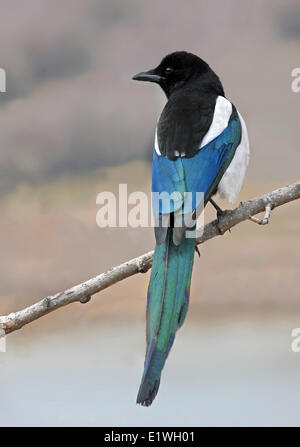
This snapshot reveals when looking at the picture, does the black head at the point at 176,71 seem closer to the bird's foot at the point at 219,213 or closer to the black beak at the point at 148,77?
the black beak at the point at 148,77

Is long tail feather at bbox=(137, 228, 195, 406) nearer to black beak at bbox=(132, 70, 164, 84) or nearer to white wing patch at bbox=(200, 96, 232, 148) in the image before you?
white wing patch at bbox=(200, 96, 232, 148)

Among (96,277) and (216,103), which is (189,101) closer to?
(216,103)

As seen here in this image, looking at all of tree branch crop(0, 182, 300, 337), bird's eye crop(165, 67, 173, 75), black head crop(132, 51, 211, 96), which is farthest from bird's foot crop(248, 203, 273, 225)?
bird's eye crop(165, 67, 173, 75)

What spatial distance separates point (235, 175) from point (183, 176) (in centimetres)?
37

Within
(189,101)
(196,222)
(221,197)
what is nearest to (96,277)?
(196,222)

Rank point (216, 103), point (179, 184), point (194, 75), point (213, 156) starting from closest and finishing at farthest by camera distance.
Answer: point (179, 184) < point (213, 156) < point (216, 103) < point (194, 75)

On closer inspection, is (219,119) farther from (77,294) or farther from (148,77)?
(77,294)

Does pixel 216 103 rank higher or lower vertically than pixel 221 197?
higher

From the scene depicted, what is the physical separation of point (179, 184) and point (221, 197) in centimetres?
37

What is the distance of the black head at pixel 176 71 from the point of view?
315 centimetres

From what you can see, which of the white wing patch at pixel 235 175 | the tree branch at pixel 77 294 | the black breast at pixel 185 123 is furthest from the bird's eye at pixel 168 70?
the tree branch at pixel 77 294

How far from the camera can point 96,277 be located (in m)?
2.40

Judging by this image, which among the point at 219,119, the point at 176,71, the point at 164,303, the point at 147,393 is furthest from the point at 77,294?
the point at 176,71

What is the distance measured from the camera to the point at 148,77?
10.7 ft
